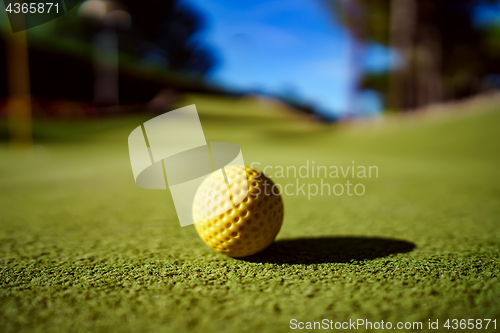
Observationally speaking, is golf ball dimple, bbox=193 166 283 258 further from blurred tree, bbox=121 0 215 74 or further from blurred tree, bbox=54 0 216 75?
blurred tree, bbox=121 0 215 74

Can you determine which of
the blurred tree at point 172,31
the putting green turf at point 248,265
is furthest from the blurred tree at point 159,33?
the putting green turf at point 248,265

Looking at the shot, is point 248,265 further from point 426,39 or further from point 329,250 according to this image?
point 426,39

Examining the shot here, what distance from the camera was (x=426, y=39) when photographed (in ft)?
62.7

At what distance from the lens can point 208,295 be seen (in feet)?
3.59

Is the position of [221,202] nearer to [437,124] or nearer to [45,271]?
[45,271]

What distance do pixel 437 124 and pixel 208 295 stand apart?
9.70 metres

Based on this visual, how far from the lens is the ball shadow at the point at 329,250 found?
57.3 inches

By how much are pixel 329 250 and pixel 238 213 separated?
47cm

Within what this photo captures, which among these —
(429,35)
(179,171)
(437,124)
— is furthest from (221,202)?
(429,35)

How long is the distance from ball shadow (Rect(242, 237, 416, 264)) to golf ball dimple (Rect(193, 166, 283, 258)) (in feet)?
0.31

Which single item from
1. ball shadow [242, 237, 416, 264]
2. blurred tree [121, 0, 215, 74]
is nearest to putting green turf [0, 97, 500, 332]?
ball shadow [242, 237, 416, 264]

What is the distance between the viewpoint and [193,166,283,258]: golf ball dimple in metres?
1.47

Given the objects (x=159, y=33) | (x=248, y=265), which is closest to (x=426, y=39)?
(x=248, y=265)

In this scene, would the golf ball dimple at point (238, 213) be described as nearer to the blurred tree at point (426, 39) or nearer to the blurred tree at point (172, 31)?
the blurred tree at point (426, 39)
